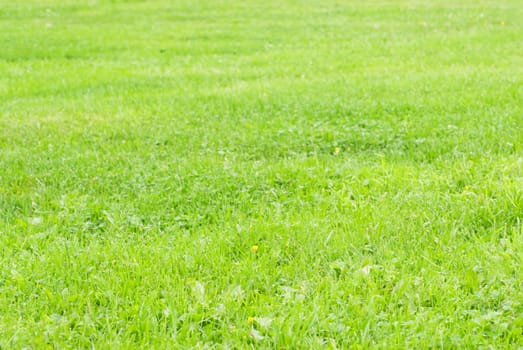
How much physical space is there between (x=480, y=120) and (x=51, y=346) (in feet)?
15.9

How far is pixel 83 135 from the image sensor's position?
675 centimetres

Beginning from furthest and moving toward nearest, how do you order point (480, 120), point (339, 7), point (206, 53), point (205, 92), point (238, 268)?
point (339, 7) < point (206, 53) < point (205, 92) < point (480, 120) < point (238, 268)

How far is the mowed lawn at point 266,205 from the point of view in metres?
3.32

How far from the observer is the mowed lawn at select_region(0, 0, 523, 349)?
332 cm

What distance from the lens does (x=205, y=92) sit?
844 centimetres

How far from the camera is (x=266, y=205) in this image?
4742 millimetres

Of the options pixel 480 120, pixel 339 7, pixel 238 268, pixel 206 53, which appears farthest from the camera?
pixel 339 7

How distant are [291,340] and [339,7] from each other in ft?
51.5

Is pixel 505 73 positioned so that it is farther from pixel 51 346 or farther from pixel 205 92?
pixel 51 346

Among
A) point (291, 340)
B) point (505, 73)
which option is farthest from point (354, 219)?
point (505, 73)

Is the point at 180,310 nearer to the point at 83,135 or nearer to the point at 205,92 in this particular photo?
the point at 83,135

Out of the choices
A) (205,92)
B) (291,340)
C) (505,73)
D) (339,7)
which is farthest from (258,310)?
(339,7)

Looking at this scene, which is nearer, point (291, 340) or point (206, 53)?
point (291, 340)

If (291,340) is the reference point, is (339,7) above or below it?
above
